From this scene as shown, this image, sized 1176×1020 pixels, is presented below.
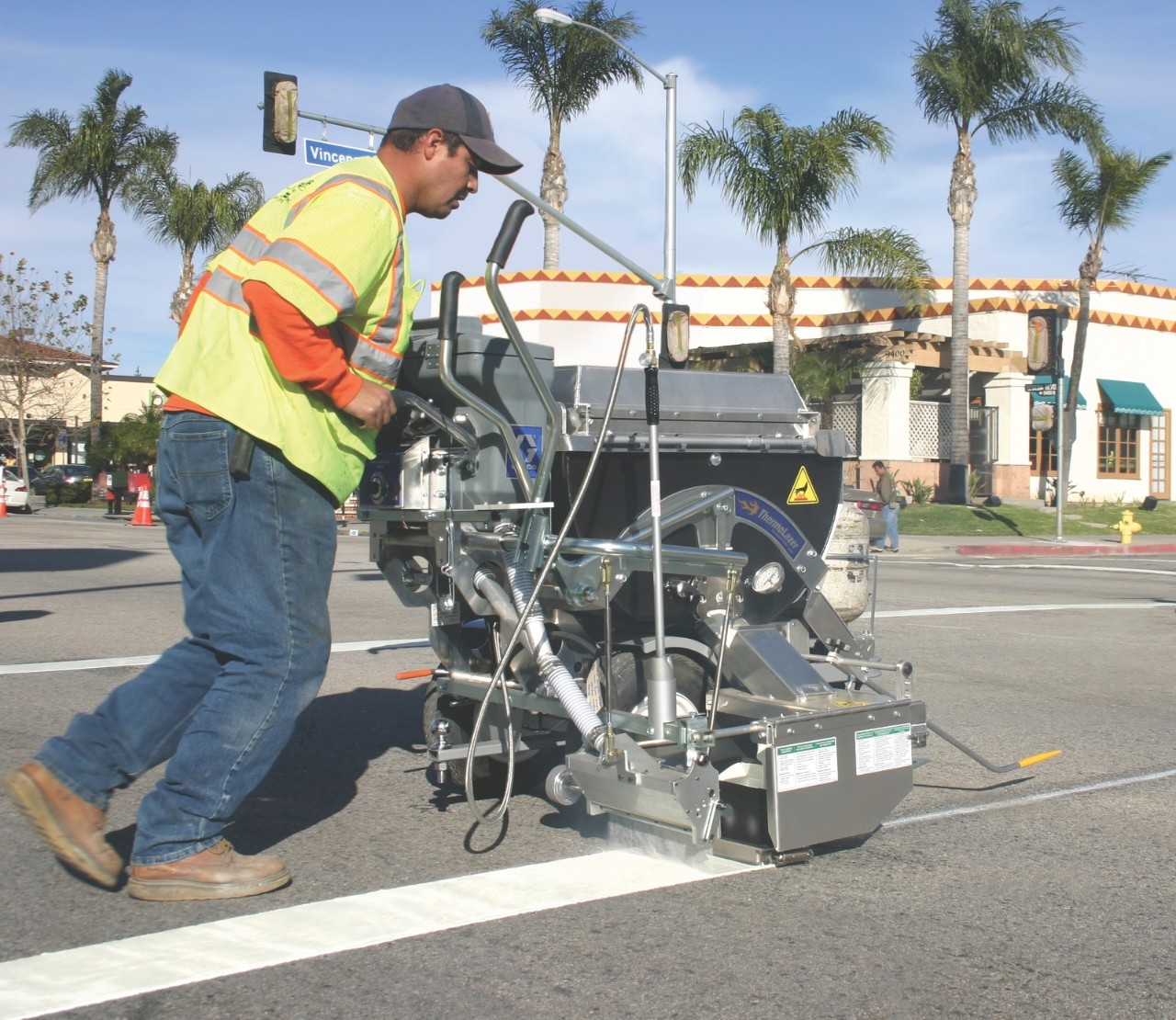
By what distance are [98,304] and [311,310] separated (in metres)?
42.9

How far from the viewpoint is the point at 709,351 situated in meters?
32.6

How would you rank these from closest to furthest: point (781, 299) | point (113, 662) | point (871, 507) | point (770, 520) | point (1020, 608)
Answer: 1. point (770, 520)
2. point (871, 507)
3. point (113, 662)
4. point (1020, 608)
5. point (781, 299)

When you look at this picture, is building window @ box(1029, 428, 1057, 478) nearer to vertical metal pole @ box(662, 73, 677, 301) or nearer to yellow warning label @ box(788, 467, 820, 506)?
vertical metal pole @ box(662, 73, 677, 301)

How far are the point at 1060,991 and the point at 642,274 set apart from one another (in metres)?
13.6

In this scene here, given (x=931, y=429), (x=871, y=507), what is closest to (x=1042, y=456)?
(x=931, y=429)

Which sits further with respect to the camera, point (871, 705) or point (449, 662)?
point (449, 662)

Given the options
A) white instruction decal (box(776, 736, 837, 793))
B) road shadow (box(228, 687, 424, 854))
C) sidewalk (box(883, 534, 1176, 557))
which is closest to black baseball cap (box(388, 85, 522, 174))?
white instruction decal (box(776, 736, 837, 793))

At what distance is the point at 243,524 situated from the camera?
346cm

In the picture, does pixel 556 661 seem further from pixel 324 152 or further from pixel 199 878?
pixel 324 152

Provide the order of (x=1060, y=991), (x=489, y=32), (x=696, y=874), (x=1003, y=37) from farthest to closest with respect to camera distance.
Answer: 1. (x=489, y=32)
2. (x=1003, y=37)
3. (x=696, y=874)
4. (x=1060, y=991)

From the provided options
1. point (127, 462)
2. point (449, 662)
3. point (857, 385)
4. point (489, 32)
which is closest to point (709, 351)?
point (857, 385)

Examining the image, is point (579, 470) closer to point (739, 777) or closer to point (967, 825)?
point (739, 777)

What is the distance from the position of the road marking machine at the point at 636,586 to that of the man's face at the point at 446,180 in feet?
0.69

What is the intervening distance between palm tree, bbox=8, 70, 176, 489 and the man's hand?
→ 38545 mm
